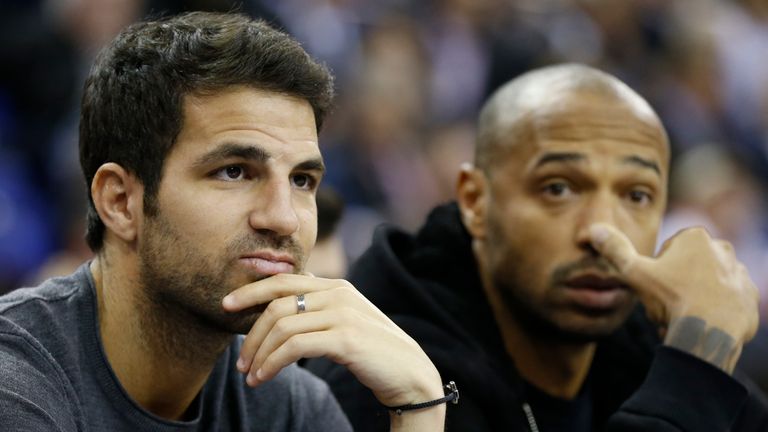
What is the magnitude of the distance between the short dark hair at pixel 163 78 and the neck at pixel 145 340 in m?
0.18

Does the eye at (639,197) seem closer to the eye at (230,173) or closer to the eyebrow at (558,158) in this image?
the eyebrow at (558,158)

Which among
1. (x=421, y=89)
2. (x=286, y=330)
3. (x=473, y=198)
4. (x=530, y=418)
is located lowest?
(x=530, y=418)

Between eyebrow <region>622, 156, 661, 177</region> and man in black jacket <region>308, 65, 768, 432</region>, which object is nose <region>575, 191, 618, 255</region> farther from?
eyebrow <region>622, 156, 661, 177</region>

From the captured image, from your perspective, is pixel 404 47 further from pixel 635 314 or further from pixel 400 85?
pixel 635 314

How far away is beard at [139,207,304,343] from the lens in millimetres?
2180

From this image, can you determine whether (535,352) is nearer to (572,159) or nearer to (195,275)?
(572,159)

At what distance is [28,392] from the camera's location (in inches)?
80.0

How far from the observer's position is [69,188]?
16.0 ft

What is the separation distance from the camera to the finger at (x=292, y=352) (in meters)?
2.12

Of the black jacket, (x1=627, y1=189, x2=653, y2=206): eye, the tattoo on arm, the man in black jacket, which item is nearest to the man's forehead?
the man in black jacket

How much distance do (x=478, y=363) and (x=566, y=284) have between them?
0.33 metres

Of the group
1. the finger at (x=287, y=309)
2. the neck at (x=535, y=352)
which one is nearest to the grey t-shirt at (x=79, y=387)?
the finger at (x=287, y=309)

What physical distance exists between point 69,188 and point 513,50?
11.4 ft

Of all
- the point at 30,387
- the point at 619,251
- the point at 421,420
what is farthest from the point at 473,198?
the point at 30,387
